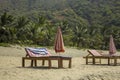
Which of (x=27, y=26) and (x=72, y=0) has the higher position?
(x=72, y=0)

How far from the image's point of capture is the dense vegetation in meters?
40.9

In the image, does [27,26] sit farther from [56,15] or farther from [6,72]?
[56,15]

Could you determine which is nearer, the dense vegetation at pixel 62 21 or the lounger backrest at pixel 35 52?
the lounger backrest at pixel 35 52

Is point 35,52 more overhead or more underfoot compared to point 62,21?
more underfoot

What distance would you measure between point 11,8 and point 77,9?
23806mm

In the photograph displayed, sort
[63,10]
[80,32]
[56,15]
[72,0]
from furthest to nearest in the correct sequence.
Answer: [72,0], [63,10], [56,15], [80,32]

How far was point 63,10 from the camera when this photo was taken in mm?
105188

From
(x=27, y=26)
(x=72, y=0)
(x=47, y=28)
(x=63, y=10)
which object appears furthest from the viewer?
(x=72, y=0)

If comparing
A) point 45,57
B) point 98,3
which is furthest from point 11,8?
point 45,57

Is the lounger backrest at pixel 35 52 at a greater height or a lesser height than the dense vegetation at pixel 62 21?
lesser

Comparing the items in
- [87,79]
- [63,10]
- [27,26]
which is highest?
[63,10]

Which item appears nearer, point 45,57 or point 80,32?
point 45,57

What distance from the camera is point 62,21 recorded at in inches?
2552

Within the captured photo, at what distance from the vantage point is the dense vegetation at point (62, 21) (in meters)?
40.9
